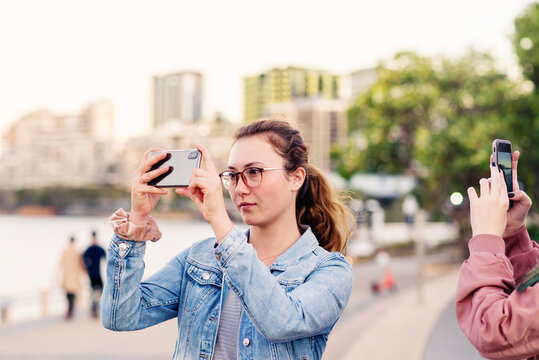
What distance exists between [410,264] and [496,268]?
27906 millimetres

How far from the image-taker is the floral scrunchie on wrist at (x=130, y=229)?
185 cm

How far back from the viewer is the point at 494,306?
1.51m

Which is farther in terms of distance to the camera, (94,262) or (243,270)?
(94,262)

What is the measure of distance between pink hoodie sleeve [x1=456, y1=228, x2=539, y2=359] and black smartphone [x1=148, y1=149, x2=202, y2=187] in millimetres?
767

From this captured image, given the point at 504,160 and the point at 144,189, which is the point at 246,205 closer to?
the point at 144,189

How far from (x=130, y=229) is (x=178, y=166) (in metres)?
0.27

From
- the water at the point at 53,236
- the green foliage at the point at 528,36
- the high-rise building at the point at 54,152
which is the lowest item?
the water at the point at 53,236

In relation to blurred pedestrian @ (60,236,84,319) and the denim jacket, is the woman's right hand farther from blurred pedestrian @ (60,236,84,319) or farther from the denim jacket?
blurred pedestrian @ (60,236,84,319)

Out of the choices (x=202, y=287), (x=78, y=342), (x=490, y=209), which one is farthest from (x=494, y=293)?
(x=78, y=342)

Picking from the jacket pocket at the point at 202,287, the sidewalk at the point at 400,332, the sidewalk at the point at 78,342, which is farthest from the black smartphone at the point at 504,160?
the sidewalk at the point at 78,342

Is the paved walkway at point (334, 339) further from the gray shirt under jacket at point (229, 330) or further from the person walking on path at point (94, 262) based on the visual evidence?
the gray shirt under jacket at point (229, 330)

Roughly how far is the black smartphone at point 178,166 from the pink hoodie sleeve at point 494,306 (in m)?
0.77

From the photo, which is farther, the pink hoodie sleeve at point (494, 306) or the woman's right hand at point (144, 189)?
the woman's right hand at point (144, 189)

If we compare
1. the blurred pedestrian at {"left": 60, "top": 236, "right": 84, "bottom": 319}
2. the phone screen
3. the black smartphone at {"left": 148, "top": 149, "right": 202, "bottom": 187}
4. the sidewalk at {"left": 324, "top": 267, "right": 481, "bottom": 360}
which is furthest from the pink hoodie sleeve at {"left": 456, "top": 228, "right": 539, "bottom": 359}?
the blurred pedestrian at {"left": 60, "top": 236, "right": 84, "bottom": 319}
